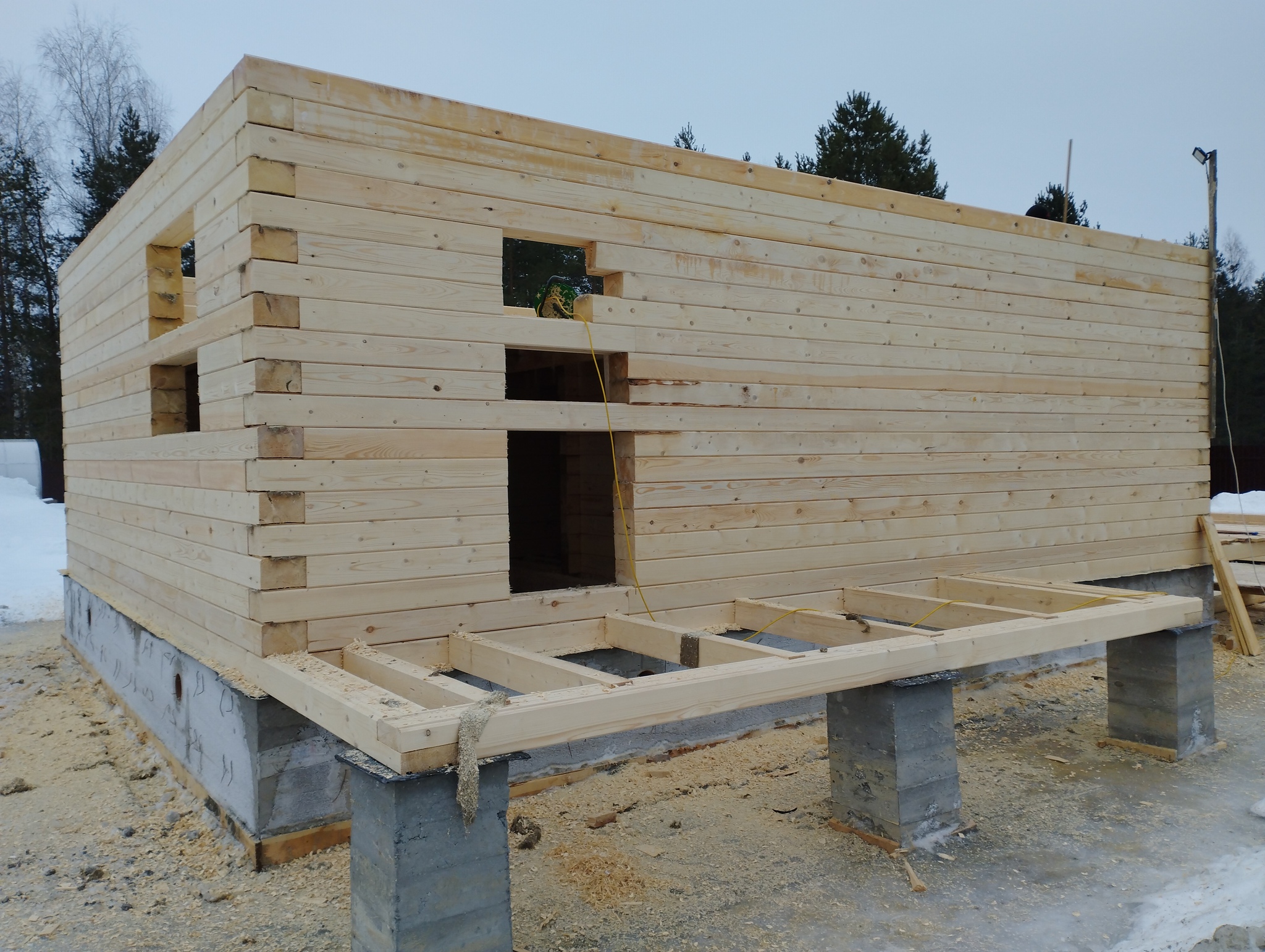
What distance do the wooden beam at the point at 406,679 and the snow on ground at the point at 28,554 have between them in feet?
32.0

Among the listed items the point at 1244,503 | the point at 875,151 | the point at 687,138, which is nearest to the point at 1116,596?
the point at 1244,503

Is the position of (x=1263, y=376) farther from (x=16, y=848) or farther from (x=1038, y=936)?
(x=16, y=848)

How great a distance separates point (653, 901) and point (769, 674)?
115 cm

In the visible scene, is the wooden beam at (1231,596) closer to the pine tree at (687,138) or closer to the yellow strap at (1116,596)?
the yellow strap at (1116,596)

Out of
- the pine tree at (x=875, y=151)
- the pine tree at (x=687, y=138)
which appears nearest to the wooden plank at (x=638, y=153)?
the pine tree at (x=875, y=151)

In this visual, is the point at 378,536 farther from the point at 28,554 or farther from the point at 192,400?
the point at 28,554

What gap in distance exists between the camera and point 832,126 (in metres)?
23.8

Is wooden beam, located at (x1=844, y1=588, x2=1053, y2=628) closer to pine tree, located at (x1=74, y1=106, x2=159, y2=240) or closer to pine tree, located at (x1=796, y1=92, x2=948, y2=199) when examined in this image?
pine tree, located at (x1=796, y1=92, x2=948, y2=199)

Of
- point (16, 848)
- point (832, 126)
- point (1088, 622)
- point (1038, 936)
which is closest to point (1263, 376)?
point (832, 126)

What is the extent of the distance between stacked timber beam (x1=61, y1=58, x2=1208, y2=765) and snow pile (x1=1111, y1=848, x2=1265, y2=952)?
1343mm

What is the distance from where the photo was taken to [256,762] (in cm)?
445

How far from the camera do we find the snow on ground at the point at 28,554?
1233 centimetres

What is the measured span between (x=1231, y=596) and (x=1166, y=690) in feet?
12.6

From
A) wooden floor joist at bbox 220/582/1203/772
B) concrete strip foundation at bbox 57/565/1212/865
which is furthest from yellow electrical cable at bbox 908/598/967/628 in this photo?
concrete strip foundation at bbox 57/565/1212/865
